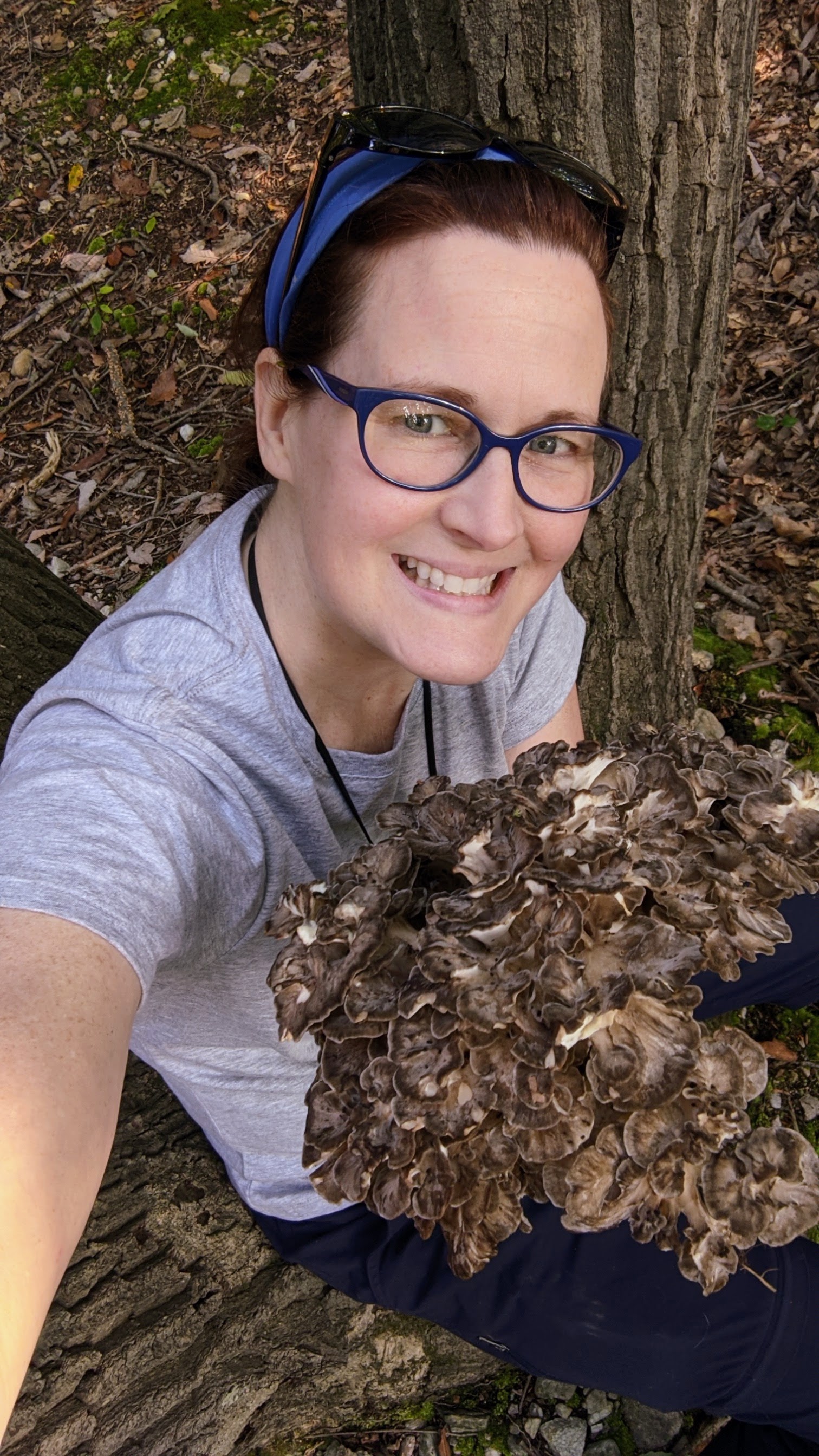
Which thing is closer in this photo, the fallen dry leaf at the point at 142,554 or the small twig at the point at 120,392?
the fallen dry leaf at the point at 142,554

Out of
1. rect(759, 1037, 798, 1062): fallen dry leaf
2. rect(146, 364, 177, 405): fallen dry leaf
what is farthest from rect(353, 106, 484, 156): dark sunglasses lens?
rect(146, 364, 177, 405): fallen dry leaf

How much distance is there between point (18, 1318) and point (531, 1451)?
2.88 metres

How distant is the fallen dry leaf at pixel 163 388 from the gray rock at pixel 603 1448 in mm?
5733

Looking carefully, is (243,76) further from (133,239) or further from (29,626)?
(29,626)

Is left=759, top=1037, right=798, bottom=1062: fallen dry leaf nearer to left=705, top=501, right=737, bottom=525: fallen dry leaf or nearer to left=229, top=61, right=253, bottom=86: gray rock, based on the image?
left=705, top=501, right=737, bottom=525: fallen dry leaf

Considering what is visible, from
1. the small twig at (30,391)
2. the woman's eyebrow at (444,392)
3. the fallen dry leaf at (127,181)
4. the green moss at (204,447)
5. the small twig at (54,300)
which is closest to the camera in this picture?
the woman's eyebrow at (444,392)

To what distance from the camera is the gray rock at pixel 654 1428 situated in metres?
3.14

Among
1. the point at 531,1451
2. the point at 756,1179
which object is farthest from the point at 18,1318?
the point at 531,1451

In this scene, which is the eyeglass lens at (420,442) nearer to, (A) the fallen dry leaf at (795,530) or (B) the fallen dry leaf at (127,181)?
(A) the fallen dry leaf at (795,530)

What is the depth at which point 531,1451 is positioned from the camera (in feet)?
10.5

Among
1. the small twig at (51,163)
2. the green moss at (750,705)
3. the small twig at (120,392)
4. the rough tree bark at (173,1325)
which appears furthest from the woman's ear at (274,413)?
the small twig at (51,163)

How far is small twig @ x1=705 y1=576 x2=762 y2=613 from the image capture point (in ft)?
15.2

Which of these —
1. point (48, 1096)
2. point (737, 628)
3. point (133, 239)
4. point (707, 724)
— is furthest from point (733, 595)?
point (133, 239)

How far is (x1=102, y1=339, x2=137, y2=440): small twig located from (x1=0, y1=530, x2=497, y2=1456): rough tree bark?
3.03 meters
